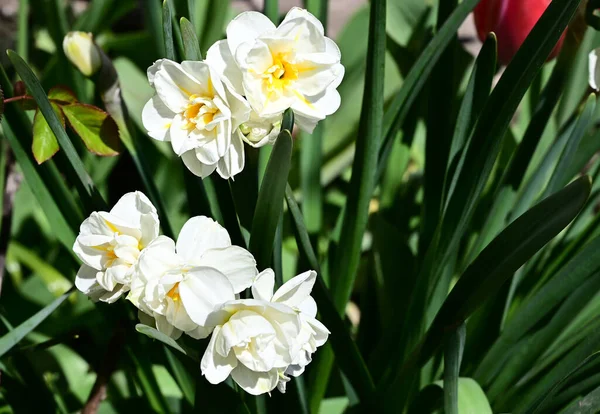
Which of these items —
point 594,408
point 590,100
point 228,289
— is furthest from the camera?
point 590,100

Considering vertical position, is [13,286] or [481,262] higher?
[481,262]

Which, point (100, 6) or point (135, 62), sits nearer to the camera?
point (100, 6)

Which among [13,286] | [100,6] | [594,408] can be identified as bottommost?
[13,286]

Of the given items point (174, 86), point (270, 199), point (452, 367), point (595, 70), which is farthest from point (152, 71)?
point (595, 70)

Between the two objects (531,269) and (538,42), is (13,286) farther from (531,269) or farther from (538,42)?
(538,42)

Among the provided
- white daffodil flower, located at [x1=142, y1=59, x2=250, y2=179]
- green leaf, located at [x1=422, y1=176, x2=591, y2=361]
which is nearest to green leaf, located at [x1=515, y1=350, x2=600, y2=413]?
green leaf, located at [x1=422, y1=176, x2=591, y2=361]

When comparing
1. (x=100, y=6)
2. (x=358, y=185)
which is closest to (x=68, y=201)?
(x=358, y=185)

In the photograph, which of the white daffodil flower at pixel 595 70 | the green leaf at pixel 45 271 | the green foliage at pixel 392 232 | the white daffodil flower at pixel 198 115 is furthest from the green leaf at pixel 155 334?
the green leaf at pixel 45 271

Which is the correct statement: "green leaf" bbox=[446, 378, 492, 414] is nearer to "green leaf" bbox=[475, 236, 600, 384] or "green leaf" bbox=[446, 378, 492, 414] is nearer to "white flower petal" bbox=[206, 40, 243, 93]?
"green leaf" bbox=[475, 236, 600, 384]

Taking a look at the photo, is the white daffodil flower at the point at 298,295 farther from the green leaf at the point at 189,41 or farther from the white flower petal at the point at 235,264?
the green leaf at the point at 189,41
